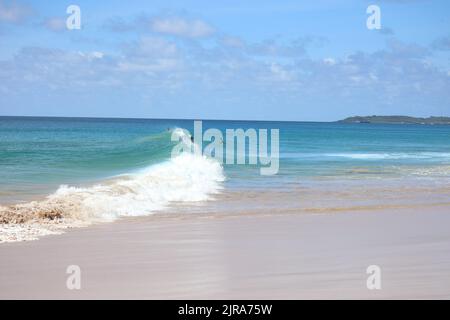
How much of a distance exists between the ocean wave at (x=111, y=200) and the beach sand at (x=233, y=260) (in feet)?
2.51

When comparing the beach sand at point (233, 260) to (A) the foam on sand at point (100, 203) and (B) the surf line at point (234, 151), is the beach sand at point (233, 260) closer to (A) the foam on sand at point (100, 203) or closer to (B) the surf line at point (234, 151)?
(A) the foam on sand at point (100, 203)

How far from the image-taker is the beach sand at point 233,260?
602 centimetres

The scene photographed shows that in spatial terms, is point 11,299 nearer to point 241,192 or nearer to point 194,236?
point 194,236

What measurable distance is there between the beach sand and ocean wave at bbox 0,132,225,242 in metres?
0.77

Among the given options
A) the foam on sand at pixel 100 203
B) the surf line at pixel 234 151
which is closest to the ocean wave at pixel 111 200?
the foam on sand at pixel 100 203

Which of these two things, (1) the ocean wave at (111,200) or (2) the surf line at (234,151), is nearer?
(1) the ocean wave at (111,200)

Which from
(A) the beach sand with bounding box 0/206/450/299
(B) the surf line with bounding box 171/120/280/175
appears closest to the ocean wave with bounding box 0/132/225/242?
(A) the beach sand with bounding box 0/206/450/299

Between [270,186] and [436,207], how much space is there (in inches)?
209

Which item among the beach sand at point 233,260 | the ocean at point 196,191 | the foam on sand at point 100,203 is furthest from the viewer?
the ocean at point 196,191

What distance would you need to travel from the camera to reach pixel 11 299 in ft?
18.9

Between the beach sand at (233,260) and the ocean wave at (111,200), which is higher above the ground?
the ocean wave at (111,200)

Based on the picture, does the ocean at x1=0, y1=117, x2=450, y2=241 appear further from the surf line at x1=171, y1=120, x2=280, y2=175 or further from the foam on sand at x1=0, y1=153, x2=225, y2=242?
the surf line at x1=171, y1=120, x2=280, y2=175

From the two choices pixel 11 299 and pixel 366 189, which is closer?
pixel 11 299
